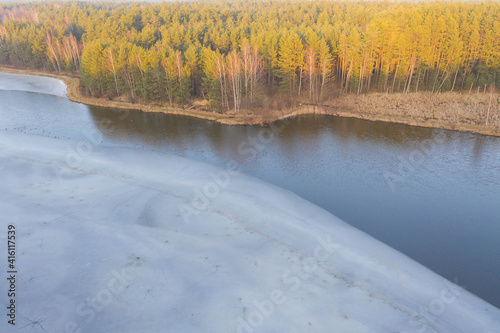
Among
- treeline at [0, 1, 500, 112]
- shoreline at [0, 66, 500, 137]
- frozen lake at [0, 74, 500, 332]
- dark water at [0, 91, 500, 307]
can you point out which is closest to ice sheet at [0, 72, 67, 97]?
treeline at [0, 1, 500, 112]

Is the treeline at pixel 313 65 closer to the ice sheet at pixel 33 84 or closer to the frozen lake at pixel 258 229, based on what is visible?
the ice sheet at pixel 33 84

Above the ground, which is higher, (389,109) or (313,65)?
(313,65)

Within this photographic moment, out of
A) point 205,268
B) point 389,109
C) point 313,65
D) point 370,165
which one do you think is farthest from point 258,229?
point 313,65

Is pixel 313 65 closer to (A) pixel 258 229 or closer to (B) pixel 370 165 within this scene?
(B) pixel 370 165

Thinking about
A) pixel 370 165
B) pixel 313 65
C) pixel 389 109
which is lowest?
pixel 370 165

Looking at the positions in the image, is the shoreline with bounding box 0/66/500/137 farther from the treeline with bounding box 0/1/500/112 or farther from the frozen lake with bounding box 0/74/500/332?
the frozen lake with bounding box 0/74/500/332

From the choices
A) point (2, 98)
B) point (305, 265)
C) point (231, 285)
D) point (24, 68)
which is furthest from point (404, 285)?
point (24, 68)

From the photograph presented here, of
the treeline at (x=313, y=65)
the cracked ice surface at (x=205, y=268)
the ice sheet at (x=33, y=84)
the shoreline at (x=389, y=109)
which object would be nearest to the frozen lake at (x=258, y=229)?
the cracked ice surface at (x=205, y=268)
